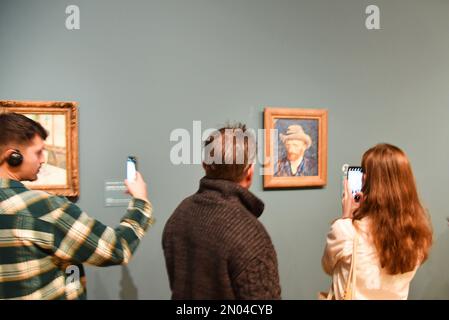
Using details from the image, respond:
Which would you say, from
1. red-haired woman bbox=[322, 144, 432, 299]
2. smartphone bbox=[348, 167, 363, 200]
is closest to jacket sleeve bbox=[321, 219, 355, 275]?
red-haired woman bbox=[322, 144, 432, 299]

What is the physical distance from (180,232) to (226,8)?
1151mm

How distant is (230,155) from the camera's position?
37.5 inches

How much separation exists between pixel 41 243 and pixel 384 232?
97cm

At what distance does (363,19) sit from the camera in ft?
6.10

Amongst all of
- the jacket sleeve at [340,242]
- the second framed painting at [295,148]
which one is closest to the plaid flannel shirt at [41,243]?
the jacket sleeve at [340,242]

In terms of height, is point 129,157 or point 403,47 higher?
point 403,47

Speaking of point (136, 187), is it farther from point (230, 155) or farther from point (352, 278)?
point (352, 278)

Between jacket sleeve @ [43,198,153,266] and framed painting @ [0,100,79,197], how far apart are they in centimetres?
51

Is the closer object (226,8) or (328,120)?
(226,8)

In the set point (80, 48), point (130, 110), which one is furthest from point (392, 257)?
point (80, 48)

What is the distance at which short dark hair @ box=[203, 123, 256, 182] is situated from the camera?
0.95 metres

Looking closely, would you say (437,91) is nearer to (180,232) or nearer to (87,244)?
(180,232)

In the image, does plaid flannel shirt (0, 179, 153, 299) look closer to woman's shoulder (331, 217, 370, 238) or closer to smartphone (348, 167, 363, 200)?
woman's shoulder (331, 217, 370, 238)

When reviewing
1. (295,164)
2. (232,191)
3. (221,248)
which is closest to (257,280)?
(221,248)
